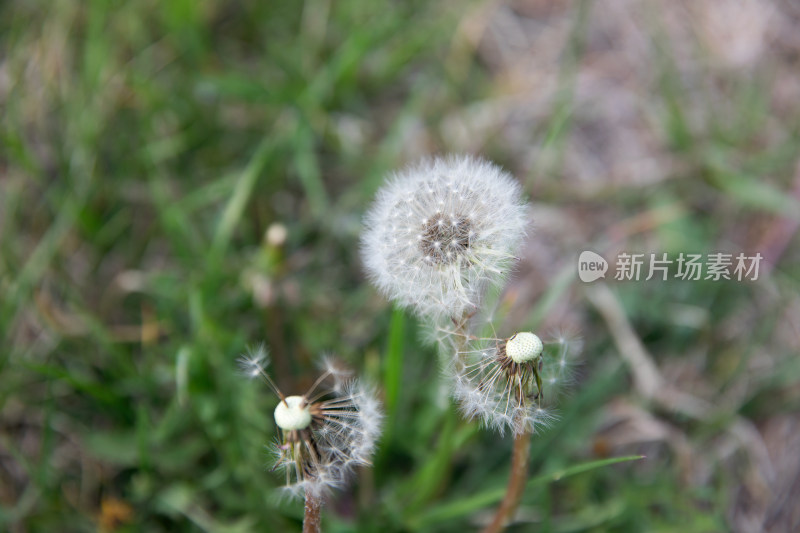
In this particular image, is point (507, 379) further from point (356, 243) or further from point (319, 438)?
point (356, 243)

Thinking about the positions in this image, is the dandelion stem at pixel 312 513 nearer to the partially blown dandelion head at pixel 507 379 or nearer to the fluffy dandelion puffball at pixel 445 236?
the partially blown dandelion head at pixel 507 379

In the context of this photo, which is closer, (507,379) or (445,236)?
(507,379)

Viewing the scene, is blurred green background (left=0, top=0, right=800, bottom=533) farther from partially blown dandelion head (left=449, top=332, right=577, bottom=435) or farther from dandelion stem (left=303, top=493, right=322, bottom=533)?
dandelion stem (left=303, top=493, right=322, bottom=533)

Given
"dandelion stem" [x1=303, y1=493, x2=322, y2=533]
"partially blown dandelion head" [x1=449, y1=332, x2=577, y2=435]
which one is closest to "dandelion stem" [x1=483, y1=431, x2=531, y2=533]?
"partially blown dandelion head" [x1=449, y1=332, x2=577, y2=435]

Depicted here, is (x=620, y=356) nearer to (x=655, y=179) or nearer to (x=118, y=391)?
(x=655, y=179)

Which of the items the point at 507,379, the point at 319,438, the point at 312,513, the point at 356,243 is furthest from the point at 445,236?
the point at 356,243

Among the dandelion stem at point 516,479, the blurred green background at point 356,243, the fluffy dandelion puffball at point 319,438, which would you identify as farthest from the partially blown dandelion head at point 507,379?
the blurred green background at point 356,243

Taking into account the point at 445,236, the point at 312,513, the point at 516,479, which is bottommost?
the point at 516,479
